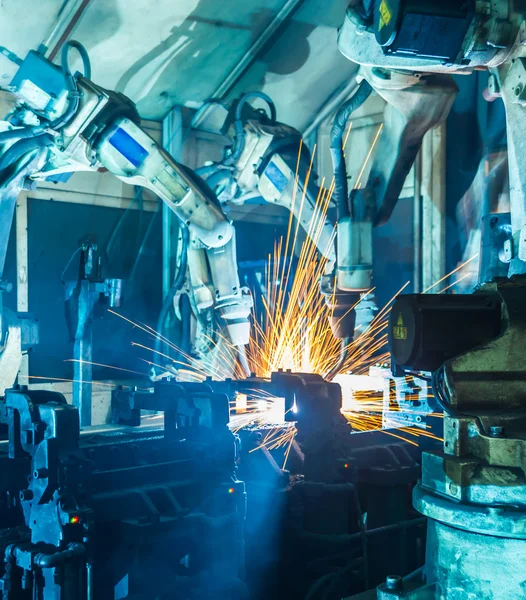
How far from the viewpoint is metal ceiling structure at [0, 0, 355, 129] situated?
5.29 m

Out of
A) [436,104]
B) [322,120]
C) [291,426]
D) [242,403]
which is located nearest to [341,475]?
[291,426]

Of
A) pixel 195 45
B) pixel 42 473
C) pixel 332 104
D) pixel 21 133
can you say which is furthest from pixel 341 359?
pixel 332 104

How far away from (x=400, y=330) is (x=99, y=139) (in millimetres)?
3130

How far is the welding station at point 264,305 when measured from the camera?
1.58 m

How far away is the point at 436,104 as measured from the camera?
3.66 metres

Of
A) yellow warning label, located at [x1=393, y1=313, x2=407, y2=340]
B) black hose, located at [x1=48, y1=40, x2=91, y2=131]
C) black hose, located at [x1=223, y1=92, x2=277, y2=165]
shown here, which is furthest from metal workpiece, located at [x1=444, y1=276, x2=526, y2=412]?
black hose, located at [x1=223, y1=92, x2=277, y2=165]

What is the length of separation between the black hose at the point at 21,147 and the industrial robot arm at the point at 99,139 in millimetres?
12

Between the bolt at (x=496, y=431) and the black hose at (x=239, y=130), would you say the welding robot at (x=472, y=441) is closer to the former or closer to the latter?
the bolt at (x=496, y=431)

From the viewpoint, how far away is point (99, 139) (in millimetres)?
4254

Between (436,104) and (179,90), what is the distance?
3363mm

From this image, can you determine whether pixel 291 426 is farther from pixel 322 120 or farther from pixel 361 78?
pixel 322 120

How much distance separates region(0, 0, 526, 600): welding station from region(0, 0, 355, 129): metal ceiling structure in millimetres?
23

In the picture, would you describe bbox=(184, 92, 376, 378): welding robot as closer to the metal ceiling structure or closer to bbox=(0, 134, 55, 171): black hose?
the metal ceiling structure

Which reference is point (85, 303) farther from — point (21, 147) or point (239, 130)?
point (239, 130)
